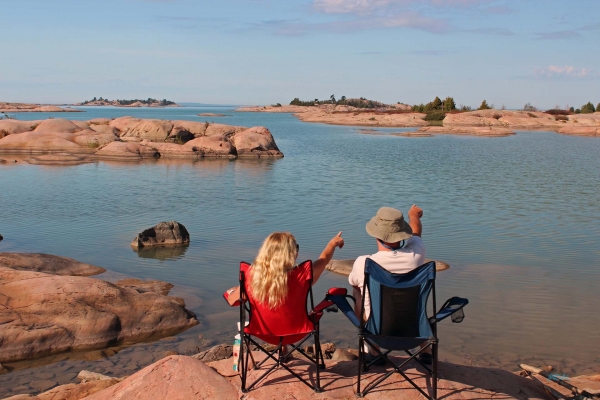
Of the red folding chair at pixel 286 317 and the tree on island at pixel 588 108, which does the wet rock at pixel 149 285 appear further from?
the tree on island at pixel 588 108

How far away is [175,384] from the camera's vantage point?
15.2 ft

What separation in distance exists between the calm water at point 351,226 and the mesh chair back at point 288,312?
8.33ft

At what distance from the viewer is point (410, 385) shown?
485 cm

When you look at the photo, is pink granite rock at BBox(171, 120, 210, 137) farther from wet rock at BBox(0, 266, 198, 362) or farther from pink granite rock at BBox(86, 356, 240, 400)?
pink granite rock at BBox(86, 356, 240, 400)

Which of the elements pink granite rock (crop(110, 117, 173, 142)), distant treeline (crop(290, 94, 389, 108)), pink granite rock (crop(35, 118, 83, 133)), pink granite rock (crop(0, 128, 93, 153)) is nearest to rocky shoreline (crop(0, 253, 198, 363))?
pink granite rock (crop(0, 128, 93, 153))

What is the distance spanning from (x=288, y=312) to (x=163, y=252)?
7440 mm

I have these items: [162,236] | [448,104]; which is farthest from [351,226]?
[448,104]

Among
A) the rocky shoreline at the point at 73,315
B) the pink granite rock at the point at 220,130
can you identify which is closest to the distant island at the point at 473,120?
the pink granite rock at the point at 220,130

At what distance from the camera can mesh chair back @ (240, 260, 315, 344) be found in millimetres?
4805

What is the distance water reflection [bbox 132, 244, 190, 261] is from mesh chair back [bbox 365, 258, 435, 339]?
722 centimetres

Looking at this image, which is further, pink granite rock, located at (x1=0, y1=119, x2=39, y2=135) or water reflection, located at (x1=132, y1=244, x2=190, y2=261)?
pink granite rock, located at (x1=0, y1=119, x2=39, y2=135)

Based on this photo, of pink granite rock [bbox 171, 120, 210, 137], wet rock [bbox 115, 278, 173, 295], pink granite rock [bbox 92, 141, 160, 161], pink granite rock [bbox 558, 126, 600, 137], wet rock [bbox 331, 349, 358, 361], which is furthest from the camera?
pink granite rock [bbox 558, 126, 600, 137]

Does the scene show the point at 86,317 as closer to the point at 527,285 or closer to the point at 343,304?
the point at 343,304

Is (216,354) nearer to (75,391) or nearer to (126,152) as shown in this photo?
(75,391)
